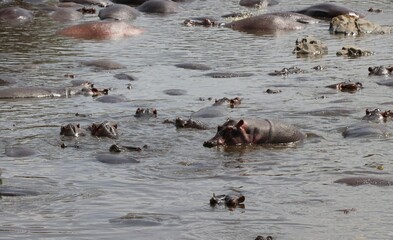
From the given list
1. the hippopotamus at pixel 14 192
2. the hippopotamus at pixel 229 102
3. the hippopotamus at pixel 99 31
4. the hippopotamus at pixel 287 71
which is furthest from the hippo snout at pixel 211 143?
the hippopotamus at pixel 99 31

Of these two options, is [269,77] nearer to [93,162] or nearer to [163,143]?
[163,143]

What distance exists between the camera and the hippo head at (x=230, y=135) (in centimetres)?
882

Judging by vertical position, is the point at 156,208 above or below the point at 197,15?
below

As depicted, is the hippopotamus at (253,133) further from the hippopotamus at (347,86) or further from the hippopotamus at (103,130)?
the hippopotamus at (347,86)

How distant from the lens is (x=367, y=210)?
23.0 ft

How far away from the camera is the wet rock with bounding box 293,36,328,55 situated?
13852 mm

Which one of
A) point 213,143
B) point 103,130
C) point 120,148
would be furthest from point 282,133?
point 103,130

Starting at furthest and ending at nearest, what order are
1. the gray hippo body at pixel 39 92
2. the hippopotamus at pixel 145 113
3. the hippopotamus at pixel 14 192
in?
the gray hippo body at pixel 39 92 < the hippopotamus at pixel 145 113 < the hippopotamus at pixel 14 192

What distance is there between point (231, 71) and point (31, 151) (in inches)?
170

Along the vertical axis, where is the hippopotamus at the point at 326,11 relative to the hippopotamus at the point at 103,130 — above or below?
above

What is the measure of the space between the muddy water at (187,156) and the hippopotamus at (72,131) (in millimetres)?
81

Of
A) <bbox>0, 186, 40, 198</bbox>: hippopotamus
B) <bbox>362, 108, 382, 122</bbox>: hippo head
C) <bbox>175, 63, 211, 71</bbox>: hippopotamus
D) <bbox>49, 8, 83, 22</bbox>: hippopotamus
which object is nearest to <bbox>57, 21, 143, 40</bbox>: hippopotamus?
<bbox>49, 8, 83, 22</bbox>: hippopotamus

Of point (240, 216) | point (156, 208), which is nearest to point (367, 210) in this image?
point (240, 216)

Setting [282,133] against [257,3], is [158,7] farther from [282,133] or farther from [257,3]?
[282,133]
